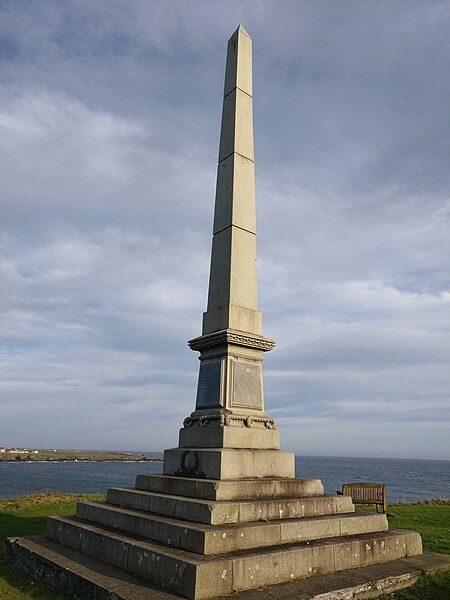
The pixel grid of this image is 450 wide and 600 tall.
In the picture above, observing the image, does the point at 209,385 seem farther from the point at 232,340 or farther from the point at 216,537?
the point at 216,537

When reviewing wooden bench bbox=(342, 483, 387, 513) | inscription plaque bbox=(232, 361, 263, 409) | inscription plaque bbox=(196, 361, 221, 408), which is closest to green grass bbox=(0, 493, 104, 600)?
inscription plaque bbox=(196, 361, 221, 408)

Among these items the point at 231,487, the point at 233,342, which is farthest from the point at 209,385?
the point at 231,487

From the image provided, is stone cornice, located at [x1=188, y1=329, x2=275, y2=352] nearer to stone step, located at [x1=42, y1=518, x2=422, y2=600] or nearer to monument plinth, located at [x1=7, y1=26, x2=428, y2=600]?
monument plinth, located at [x1=7, y1=26, x2=428, y2=600]

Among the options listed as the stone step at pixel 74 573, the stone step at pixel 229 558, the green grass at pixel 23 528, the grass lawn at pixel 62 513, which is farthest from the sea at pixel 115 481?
the stone step at pixel 74 573

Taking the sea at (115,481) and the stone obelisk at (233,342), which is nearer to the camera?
the stone obelisk at (233,342)

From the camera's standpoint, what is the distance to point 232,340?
26.4ft

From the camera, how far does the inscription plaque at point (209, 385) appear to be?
313 inches

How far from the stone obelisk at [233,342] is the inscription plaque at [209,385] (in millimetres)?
17

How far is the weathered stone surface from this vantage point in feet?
22.8

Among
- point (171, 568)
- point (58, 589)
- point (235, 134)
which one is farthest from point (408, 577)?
point (235, 134)

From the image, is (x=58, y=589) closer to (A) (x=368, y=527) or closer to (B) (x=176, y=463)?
(B) (x=176, y=463)

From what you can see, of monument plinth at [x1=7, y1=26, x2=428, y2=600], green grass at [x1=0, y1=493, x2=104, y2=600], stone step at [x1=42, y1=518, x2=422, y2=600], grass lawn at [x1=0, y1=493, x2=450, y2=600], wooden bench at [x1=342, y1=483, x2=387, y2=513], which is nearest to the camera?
stone step at [x1=42, y1=518, x2=422, y2=600]

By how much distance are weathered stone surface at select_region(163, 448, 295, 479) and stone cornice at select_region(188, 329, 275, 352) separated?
180cm

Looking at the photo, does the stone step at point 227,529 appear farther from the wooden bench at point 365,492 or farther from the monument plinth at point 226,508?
the wooden bench at point 365,492
